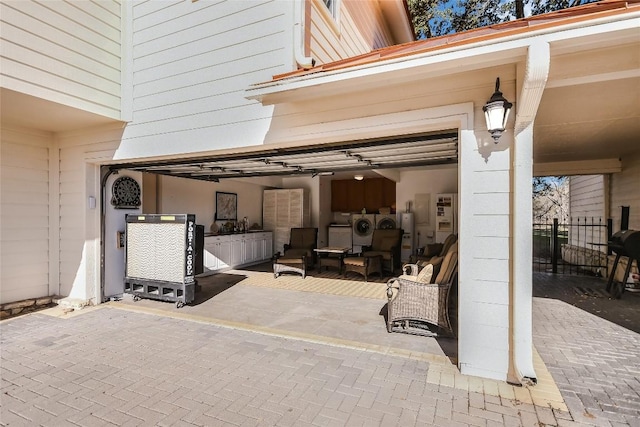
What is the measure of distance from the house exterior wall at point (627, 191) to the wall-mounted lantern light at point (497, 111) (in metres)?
5.34

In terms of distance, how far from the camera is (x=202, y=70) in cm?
397

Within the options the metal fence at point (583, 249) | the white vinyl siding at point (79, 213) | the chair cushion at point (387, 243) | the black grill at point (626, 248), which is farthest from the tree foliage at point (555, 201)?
the white vinyl siding at point (79, 213)

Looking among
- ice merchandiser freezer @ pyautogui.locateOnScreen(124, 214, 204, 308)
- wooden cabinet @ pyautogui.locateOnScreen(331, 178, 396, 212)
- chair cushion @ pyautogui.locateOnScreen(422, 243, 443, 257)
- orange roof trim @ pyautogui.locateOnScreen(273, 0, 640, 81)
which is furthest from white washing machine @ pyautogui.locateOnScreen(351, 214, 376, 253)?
orange roof trim @ pyautogui.locateOnScreen(273, 0, 640, 81)

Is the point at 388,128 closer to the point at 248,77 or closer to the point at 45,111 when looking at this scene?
the point at 248,77

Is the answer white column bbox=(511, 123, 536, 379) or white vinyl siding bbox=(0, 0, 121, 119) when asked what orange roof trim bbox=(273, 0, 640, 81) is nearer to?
white column bbox=(511, 123, 536, 379)

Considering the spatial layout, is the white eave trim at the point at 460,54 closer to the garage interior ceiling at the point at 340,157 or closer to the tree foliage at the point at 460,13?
the garage interior ceiling at the point at 340,157

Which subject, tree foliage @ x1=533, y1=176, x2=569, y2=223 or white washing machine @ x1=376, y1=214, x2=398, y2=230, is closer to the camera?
white washing machine @ x1=376, y1=214, x2=398, y2=230

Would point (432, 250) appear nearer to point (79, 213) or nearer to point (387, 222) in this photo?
point (387, 222)

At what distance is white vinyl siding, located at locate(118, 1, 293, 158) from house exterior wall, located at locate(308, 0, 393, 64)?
0.59 metres

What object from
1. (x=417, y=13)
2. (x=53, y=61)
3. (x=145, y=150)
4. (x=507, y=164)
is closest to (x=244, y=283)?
(x=145, y=150)

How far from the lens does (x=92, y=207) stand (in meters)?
4.75

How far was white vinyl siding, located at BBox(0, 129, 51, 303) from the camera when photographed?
4.30 m

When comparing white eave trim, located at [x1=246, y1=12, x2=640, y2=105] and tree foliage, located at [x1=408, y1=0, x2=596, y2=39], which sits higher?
tree foliage, located at [x1=408, y1=0, x2=596, y2=39]

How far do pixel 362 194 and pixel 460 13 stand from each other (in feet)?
25.2
